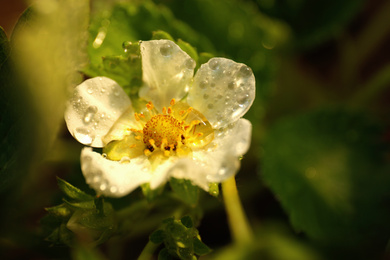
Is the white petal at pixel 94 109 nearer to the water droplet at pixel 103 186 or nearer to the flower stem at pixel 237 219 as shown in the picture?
the water droplet at pixel 103 186

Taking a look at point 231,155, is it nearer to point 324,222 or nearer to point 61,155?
point 324,222

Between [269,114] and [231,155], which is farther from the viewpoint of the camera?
[269,114]

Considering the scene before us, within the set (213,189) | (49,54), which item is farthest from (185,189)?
(49,54)

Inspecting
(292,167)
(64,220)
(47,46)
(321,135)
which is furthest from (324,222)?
(47,46)

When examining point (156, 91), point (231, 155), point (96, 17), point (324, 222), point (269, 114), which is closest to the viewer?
point (231, 155)

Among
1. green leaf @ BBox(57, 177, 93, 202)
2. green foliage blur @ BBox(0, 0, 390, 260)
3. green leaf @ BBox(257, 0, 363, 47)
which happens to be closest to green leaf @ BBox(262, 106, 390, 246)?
green foliage blur @ BBox(0, 0, 390, 260)

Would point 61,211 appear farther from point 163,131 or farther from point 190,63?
point 190,63
